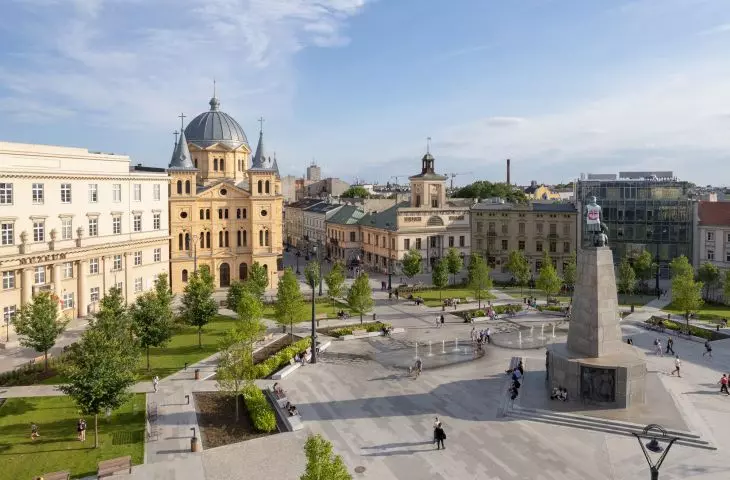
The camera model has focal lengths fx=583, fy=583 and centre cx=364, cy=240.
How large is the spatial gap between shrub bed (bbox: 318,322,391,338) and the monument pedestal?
18.5 m

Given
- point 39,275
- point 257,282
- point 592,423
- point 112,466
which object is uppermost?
point 39,275

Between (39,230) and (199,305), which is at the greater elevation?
(39,230)

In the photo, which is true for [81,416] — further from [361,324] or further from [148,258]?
[148,258]

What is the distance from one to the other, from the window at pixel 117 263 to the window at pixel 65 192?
24.1ft

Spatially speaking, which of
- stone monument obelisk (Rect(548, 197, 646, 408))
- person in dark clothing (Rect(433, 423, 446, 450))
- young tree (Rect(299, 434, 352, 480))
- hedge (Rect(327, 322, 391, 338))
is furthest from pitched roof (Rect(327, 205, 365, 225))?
young tree (Rect(299, 434, 352, 480))

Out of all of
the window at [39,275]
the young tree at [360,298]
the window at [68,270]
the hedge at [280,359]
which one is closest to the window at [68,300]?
the window at [68,270]

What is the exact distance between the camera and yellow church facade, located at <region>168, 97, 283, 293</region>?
64812 mm

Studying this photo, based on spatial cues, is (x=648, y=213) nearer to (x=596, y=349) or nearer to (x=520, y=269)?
(x=520, y=269)

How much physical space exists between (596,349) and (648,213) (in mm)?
50288

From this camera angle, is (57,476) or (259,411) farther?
(259,411)

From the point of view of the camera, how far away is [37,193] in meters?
46.8

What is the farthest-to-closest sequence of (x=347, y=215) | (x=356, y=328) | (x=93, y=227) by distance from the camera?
(x=347, y=215) < (x=93, y=227) < (x=356, y=328)

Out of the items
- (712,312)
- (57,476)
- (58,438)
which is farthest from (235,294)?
(712,312)

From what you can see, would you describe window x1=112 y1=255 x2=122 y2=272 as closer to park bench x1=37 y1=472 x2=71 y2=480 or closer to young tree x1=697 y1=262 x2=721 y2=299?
park bench x1=37 y1=472 x2=71 y2=480
